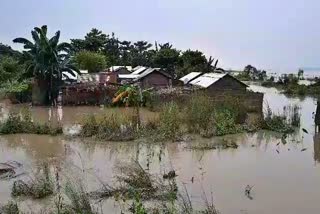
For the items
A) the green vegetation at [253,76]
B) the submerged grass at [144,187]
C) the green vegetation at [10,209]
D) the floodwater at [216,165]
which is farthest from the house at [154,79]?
the green vegetation at [253,76]

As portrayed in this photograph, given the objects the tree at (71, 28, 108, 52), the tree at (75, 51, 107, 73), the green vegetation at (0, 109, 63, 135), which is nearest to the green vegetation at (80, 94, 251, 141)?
the green vegetation at (0, 109, 63, 135)

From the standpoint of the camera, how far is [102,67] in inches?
1639

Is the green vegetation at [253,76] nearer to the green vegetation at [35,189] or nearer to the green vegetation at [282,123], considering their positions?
the green vegetation at [282,123]

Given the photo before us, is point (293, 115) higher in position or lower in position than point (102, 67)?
lower

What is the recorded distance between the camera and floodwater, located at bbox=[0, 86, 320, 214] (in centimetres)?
830

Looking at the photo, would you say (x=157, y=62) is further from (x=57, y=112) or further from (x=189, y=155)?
(x=189, y=155)

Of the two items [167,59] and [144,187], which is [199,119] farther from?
[167,59]

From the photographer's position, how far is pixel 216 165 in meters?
11.2

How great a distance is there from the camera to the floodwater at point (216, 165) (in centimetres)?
830

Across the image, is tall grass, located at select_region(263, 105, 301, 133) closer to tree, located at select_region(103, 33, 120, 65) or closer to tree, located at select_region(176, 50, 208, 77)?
tree, located at select_region(176, 50, 208, 77)

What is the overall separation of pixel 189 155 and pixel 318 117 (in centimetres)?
655

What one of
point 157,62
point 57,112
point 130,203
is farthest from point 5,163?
point 157,62

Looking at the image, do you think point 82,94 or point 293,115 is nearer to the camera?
point 293,115

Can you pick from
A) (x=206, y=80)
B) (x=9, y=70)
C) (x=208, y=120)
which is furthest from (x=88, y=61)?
(x=208, y=120)
